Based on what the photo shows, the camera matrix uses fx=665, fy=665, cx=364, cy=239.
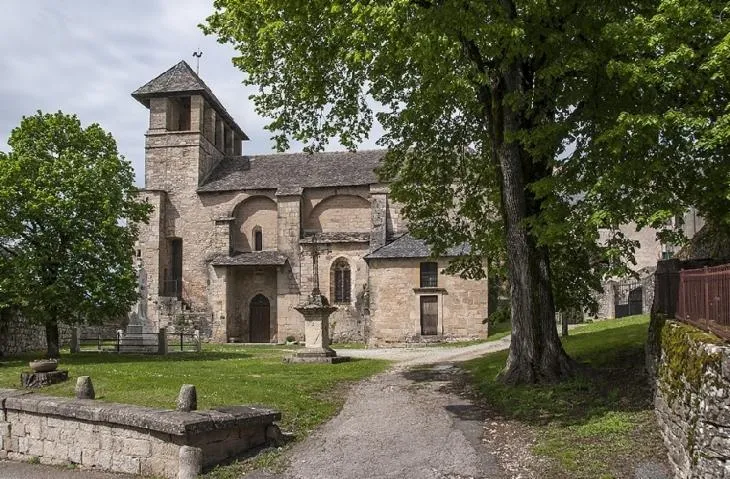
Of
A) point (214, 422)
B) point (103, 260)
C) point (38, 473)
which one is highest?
point (103, 260)

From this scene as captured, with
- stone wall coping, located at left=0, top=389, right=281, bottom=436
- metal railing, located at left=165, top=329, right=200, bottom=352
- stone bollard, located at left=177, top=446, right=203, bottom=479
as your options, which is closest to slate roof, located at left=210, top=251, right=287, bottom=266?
metal railing, located at left=165, top=329, right=200, bottom=352

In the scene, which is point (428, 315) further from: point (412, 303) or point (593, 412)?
point (593, 412)

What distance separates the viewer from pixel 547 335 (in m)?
14.0

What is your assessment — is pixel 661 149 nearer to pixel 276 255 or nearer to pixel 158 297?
pixel 276 255

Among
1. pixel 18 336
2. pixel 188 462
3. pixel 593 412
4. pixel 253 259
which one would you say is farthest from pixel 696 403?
pixel 253 259

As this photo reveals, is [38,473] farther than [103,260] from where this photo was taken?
No

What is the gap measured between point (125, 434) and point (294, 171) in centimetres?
3373

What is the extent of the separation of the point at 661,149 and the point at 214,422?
25.9 feet

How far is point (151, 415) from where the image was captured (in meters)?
9.30

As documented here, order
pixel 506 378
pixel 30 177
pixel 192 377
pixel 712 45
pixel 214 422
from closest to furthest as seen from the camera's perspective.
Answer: pixel 214 422 < pixel 712 45 < pixel 506 378 < pixel 192 377 < pixel 30 177

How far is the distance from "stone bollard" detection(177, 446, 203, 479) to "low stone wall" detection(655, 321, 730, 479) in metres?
5.85

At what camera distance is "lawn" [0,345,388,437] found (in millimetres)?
12477

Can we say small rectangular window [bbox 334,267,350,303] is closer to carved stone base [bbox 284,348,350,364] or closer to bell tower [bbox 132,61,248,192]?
bell tower [bbox 132,61,248,192]

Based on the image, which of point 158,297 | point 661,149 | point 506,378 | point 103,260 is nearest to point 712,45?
point 661,149
